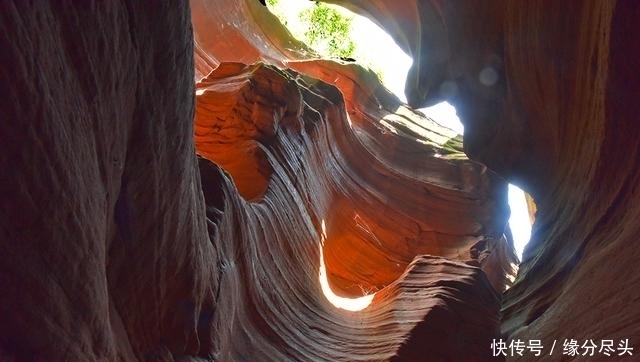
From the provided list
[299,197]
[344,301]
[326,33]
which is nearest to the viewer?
[299,197]

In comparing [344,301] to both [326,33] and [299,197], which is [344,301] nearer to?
[299,197]

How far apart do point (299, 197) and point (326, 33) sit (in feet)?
49.8

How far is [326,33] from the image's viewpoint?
79.5ft

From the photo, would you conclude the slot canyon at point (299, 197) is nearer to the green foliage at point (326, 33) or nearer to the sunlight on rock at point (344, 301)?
the sunlight on rock at point (344, 301)

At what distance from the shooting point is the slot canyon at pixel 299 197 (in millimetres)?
3160

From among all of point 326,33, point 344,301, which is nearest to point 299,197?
point 344,301

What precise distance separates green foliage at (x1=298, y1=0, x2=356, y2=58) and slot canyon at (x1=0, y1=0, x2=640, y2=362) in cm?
873

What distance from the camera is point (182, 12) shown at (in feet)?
13.7

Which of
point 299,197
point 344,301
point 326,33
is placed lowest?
point 344,301

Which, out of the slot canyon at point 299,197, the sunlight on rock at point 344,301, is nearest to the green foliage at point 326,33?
the slot canyon at point 299,197

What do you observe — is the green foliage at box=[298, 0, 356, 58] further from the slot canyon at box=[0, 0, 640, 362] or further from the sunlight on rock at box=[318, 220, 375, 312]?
the sunlight on rock at box=[318, 220, 375, 312]

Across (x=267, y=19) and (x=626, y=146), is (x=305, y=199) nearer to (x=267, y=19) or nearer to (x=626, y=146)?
(x=626, y=146)

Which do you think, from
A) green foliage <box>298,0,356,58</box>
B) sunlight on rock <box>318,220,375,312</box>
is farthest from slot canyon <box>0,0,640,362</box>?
green foliage <box>298,0,356,58</box>

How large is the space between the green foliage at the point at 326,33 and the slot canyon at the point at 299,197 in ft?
28.6
